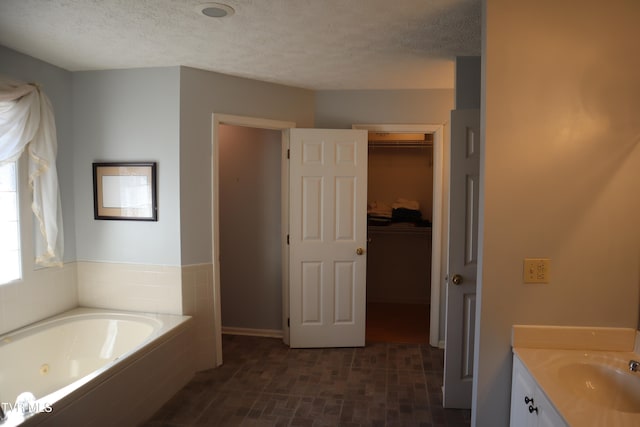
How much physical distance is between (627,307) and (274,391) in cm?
222

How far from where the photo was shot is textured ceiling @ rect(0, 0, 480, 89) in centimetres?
198

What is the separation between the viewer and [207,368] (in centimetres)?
317

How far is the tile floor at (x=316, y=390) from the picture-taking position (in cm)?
249

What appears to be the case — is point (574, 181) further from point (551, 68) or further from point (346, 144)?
point (346, 144)

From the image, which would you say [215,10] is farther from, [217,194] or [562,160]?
[562,160]

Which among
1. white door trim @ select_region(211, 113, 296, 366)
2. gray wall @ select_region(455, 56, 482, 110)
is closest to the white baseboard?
white door trim @ select_region(211, 113, 296, 366)

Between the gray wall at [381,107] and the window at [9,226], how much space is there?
2.43 metres

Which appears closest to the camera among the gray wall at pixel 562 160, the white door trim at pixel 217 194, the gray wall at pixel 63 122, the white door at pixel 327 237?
the gray wall at pixel 562 160

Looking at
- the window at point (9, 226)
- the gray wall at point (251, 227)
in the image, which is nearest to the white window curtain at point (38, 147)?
the window at point (9, 226)

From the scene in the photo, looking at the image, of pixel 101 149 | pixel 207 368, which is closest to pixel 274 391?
pixel 207 368

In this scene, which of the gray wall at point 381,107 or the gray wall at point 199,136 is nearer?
the gray wall at point 199,136

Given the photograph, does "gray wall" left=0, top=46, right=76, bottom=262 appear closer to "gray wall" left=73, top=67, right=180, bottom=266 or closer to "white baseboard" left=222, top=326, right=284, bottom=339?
"gray wall" left=73, top=67, right=180, bottom=266

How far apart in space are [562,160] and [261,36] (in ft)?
5.88

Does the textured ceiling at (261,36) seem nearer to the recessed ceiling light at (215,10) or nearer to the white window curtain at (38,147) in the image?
the recessed ceiling light at (215,10)
